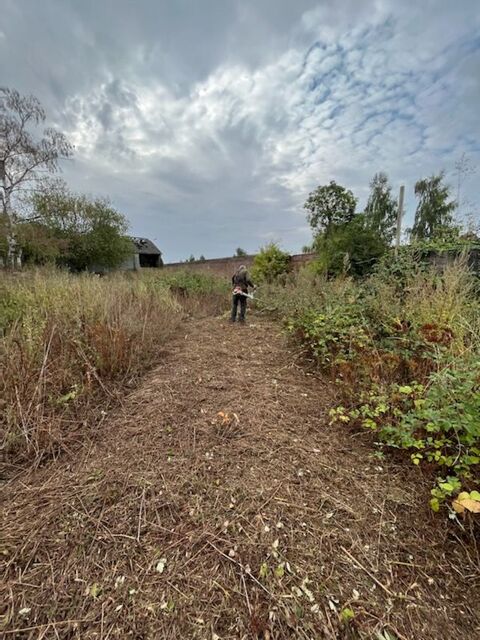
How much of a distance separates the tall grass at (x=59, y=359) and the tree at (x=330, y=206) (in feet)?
35.9

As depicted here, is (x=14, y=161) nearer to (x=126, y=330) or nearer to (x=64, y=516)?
(x=126, y=330)

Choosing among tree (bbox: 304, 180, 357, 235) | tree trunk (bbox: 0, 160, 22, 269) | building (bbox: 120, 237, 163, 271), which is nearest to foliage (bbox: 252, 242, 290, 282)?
tree (bbox: 304, 180, 357, 235)

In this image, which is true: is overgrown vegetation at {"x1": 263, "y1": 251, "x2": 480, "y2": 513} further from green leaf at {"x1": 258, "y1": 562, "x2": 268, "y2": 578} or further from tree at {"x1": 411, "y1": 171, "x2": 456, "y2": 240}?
tree at {"x1": 411, "y1": 171, "x2": 456, "y2": 240}

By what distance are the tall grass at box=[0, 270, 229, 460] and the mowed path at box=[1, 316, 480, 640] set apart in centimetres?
28

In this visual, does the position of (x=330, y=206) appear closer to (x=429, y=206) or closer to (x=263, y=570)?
(x=429, y=206)

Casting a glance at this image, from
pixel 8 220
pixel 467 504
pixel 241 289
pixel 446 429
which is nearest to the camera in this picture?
pixel 467 504

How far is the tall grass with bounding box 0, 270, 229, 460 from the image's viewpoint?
1.80 metres

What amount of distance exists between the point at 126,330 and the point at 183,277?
6425 mm

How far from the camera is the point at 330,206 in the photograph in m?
12.0

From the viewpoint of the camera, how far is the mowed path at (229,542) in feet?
3.08

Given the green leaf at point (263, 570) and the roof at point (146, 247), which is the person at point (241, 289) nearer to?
the green leaf at point (263, 570)

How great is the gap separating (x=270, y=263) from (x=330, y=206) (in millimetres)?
4030

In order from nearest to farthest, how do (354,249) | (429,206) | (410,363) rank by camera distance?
1. (410,363)
2. (354,249)
3. (429,206)

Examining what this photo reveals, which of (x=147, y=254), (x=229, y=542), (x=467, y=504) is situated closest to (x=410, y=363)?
(x=467, y=504)
